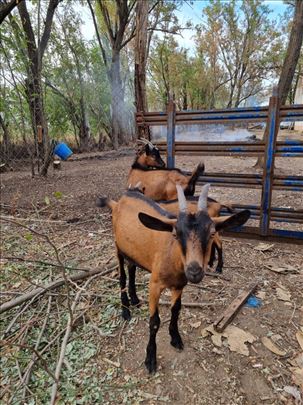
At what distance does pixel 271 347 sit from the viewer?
2584 mm

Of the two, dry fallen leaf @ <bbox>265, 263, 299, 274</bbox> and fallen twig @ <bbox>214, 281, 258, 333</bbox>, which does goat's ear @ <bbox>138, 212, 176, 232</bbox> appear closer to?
fallen twig @ <bbox>214, 281, 258, 333</bbox>

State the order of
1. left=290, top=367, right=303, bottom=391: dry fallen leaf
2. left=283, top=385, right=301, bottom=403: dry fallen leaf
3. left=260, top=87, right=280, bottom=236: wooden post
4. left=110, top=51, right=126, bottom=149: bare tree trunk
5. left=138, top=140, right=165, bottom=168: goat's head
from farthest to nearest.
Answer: left=110, top=51, right=126, bottom=149: bare tree trunk, left=138, top=140, right=165, bottom=168: goat's head, left=260, top=87, right=280, bottom=236: wooden post, left=290, top=367, right=303, bottom=391: dry fallen leaf, left=283, top=385, right=301, bottom=403: dry fallen leaf

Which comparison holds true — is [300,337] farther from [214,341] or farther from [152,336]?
[152,336]

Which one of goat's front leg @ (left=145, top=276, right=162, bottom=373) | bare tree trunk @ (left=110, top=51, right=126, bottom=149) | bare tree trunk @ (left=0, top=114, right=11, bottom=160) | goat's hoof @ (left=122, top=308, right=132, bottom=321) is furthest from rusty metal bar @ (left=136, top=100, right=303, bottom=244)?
bare tree trunk @ (left=110, top=51, right=126, bottom=149)

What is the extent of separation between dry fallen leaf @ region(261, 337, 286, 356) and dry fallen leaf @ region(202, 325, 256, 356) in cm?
9

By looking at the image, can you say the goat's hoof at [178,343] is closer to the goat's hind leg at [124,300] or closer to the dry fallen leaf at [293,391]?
the goat's hind leg at [124,300]

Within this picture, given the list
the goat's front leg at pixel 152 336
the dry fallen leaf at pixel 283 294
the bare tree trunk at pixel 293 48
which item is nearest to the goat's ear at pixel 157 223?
the goat's front leg at pixel 152 336

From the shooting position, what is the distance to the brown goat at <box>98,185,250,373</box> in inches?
75.4

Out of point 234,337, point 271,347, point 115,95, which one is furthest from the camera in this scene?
point 115,95

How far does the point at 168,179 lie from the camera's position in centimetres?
480

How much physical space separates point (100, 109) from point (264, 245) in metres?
19.1

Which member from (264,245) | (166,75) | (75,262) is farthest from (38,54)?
(166,75)

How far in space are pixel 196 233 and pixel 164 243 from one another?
1.92 ft

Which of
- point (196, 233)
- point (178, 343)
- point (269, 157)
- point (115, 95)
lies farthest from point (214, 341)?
point (115, 95)
